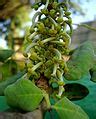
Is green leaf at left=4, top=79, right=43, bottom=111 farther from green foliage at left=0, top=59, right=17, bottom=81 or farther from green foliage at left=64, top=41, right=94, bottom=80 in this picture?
green foliage at left=0, top=59, right=17, bottom=81

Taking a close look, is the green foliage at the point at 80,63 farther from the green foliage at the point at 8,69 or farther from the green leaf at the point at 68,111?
the green foliage at the point at 8,69

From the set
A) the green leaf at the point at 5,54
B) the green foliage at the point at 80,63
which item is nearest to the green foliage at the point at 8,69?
the green leaf at the point at 5,54

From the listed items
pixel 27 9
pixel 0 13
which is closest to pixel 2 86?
pixel 0 13

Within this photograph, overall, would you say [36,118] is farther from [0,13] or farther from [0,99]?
[0,13]

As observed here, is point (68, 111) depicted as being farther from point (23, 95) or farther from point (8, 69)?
point (8, 69)

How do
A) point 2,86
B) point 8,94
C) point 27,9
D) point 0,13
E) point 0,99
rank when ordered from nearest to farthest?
point 8,94, point 2,86, point 0,99, point 0,13, point 27,9

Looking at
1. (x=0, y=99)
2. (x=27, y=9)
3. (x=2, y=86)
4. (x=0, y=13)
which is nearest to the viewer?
(x=2, y=86)
